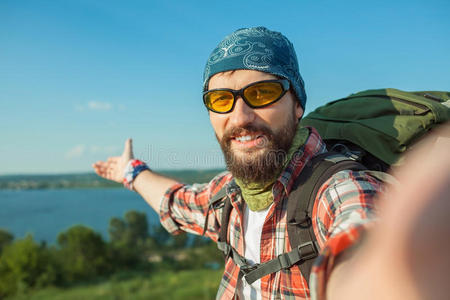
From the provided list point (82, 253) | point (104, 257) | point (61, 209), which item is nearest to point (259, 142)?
point (82, 253)

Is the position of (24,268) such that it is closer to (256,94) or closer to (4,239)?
(4,239)

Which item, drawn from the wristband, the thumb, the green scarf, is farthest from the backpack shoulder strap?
the thumb

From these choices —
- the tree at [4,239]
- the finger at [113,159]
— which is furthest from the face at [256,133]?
the tree at [4,239]

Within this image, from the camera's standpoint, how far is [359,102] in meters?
1.86

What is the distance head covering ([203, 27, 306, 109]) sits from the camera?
65.2 inches

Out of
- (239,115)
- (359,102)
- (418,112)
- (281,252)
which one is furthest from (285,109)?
(281,252)

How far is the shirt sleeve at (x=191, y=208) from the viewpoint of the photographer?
6.91ft

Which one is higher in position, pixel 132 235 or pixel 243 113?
pixel 243 113

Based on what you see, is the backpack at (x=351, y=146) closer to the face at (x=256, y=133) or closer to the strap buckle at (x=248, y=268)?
the strap buckle at (x=248, y=268)

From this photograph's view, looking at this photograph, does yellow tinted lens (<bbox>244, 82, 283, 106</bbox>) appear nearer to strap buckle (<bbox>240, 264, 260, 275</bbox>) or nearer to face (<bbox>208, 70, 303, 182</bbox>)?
face (<bbox>208, 70, 303, 182</bbox>)

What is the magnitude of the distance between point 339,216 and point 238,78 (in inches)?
40.6

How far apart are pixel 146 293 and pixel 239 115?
45.7 feet

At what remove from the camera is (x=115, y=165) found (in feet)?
9.38

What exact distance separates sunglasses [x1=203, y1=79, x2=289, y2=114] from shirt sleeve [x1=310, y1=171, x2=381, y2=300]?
2.09ft
